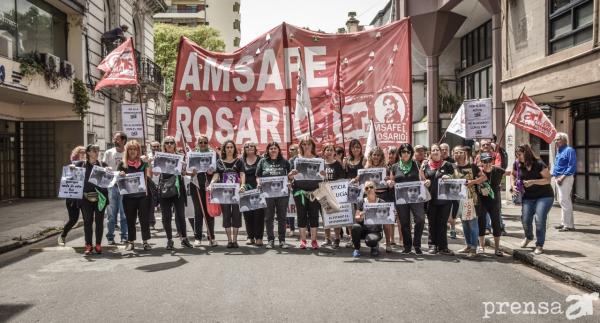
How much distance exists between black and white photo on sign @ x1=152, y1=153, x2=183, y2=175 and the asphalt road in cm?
134

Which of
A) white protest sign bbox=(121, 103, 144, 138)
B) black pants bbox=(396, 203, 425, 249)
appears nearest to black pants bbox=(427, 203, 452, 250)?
black pants bbox=(396, 203, 425, 249)

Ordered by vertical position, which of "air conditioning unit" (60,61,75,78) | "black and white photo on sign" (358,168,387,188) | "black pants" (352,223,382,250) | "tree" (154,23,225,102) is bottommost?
"black pants" (352,223,382,250)

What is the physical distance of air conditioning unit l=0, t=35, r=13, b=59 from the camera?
15743 mm

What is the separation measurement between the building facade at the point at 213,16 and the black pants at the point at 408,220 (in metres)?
66.0

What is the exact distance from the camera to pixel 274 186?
368 inches

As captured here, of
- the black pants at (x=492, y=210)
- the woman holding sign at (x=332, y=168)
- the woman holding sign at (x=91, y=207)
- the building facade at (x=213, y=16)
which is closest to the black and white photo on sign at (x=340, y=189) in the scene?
the woman holding sign at (x=332, y=168)

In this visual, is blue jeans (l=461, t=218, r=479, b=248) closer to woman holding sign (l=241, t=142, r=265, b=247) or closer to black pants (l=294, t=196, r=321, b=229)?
black pants (l=294, t=196, r=321, b=229)


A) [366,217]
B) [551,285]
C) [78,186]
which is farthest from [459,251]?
[78,186]

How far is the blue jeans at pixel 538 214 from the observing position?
28.0ft

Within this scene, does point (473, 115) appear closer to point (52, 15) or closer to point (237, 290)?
point (237, 290)

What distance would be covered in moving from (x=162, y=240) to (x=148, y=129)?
19.6 metres

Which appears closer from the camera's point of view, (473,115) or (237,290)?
(237,290)

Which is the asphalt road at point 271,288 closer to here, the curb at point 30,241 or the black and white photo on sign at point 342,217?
the black and white photo on sign at point 342,217

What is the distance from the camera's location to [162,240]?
1046 cm
